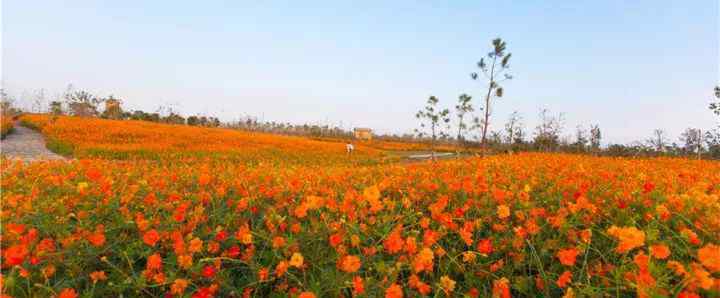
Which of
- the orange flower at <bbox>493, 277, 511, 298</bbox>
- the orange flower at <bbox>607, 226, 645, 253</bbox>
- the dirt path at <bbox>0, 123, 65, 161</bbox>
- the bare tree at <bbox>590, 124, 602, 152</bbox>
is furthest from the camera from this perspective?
the bare tree at <bbox>590, 124, 602, 152</bbox>

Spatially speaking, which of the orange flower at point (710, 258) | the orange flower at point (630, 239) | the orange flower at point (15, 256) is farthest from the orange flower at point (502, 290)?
the orange flower at point (15, 256)

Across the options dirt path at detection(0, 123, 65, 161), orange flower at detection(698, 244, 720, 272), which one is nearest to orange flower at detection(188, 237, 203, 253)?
orange flower at detection(698, 244, 720, 272)

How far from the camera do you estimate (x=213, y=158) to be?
1300 centimetres

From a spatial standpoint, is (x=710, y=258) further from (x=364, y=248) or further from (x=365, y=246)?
(x=365, y=246)

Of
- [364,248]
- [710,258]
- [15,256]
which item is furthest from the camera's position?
[364,248]

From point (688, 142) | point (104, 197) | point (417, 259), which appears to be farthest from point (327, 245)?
point (688, 142)

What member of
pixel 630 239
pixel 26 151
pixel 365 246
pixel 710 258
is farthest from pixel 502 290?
pixel 26 151

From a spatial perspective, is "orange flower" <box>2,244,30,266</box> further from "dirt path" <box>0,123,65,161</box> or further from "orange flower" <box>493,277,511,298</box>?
"dirt path" <box>0,123,65,161</box>

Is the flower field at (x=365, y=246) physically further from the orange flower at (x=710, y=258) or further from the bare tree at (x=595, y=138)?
the bare tree at (x=595, y=138)

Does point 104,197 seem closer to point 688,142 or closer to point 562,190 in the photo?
point 562,190

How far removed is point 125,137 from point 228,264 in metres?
18.4

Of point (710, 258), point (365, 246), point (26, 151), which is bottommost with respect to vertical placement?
point (26, 151)

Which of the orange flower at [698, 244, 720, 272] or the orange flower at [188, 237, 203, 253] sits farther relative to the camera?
the orange flower at [188, 237, 203, 253]

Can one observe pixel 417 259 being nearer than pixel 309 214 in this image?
Yes
